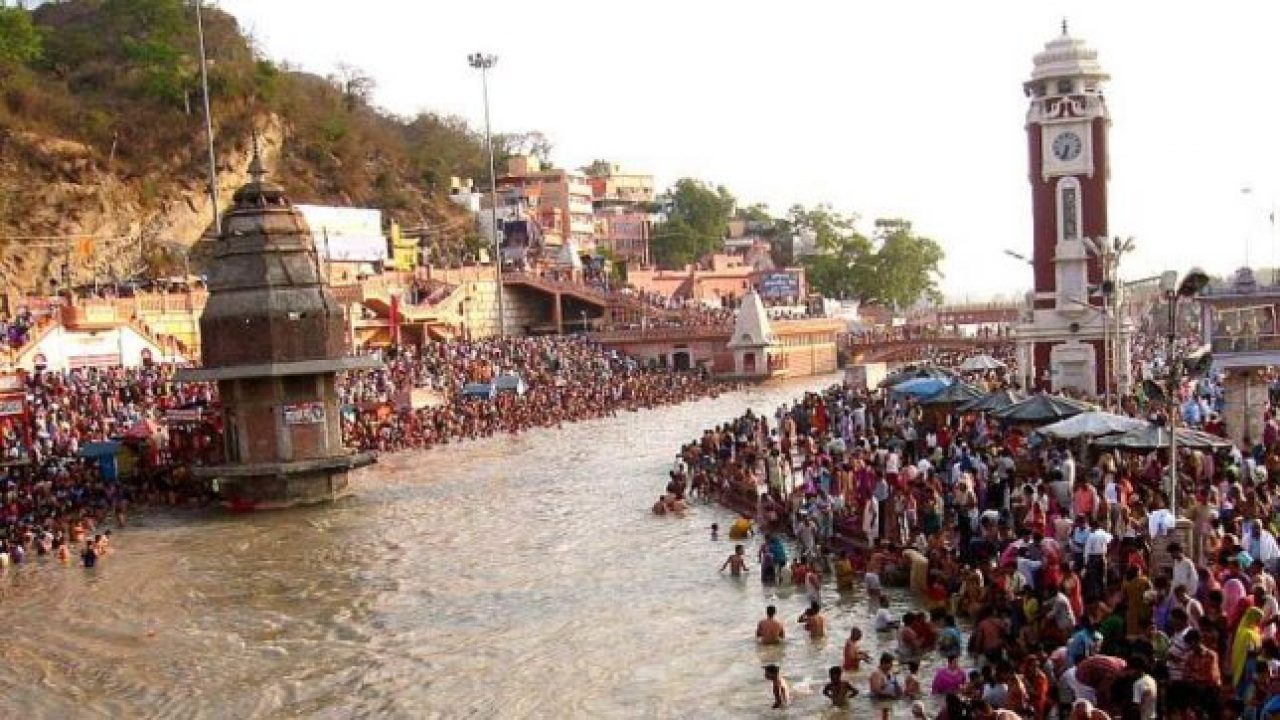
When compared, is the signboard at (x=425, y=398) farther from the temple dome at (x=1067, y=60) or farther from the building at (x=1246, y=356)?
the building at (x=1246, y=356)

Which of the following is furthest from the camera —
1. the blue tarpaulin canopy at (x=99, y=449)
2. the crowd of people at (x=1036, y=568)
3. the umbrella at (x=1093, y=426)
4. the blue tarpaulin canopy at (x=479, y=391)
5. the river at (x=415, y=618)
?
the blue tarpaulin canopy at (x=479, y=391)

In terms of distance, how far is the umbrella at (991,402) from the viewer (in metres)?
23.7

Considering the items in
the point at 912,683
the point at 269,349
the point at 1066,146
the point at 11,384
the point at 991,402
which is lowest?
the point at 912,683

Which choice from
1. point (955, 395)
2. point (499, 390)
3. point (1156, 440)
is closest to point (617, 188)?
point (499, 390)

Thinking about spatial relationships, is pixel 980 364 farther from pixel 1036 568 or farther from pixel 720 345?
pixel 720 345

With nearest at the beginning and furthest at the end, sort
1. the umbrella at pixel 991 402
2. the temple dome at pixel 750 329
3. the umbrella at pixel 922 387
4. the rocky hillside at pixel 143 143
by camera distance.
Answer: the umbrella at pixel 991 402 → the umbrella at pixel 922 387 → the rocky hillside at pixel 143 143 → the temple dome at pixel 750 329

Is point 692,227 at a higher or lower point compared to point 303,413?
higher

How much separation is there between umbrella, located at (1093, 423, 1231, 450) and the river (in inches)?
137

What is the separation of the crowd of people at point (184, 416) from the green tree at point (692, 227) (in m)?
44.0


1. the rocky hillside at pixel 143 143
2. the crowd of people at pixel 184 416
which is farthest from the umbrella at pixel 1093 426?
the rocky hillside at pixel 143 143

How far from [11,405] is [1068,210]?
2482cm

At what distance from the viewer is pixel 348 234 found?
63.2 meters

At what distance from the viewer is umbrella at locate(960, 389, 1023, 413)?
2367 centimetres

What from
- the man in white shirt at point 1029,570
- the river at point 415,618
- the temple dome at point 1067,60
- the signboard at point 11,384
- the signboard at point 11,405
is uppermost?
the temple dome at point 1067,60
